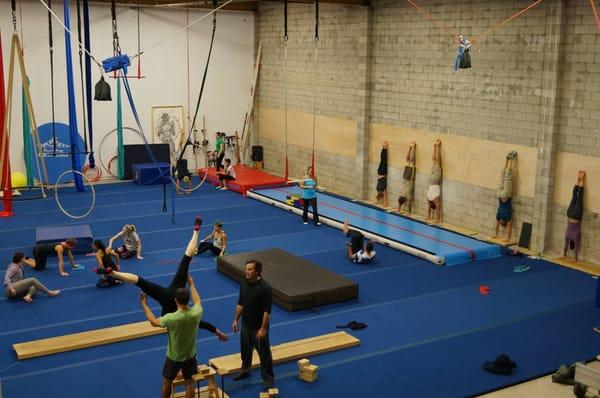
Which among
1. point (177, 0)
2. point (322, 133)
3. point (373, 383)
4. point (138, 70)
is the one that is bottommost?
point (373, 383)

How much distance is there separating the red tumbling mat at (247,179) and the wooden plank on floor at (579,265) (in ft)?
26.5

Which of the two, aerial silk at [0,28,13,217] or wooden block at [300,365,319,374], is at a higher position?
aerial silk at [0,28,13,217]

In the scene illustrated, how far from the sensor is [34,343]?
9.20 meters

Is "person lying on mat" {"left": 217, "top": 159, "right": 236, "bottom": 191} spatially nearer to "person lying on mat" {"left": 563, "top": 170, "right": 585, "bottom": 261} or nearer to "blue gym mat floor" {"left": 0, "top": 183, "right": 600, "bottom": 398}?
"blue gym mat floor" {"left": 0, "top": 183, "right": 600, "bottom": 398}

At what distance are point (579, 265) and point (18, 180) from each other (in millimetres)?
13373

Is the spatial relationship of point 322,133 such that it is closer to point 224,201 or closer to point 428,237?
point 224,201

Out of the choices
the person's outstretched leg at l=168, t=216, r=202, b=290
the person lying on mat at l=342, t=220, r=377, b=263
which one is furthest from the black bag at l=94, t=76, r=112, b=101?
the person's outstretched leg at l=168, t=216, r=202, b=290

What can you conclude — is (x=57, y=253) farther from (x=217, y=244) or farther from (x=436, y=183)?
(x=436, y=183)

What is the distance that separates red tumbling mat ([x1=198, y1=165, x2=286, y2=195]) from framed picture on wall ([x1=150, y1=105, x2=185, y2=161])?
1085mm

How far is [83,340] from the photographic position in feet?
30.6

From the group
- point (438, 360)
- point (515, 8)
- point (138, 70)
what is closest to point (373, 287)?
Answer: point (438, 360)

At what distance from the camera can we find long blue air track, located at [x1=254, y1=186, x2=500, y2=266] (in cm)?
1334

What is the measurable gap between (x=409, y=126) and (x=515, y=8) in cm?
377

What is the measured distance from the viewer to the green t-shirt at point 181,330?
6.94 meters
